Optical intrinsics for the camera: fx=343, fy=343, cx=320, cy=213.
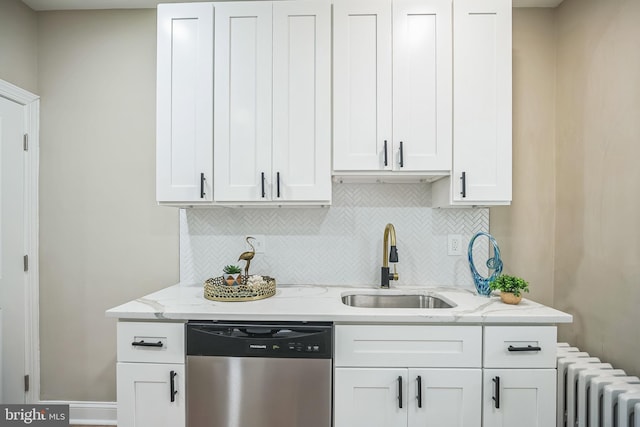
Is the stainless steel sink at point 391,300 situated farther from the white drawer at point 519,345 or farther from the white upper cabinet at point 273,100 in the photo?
the white upper cabinet at point 273,100

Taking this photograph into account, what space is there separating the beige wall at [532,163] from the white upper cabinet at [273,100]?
1.26 metres

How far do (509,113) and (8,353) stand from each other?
3316 mm

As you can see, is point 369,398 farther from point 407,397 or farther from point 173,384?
point 173,384

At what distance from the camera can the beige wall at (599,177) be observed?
5.41ft

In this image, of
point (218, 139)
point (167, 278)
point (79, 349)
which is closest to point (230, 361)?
point (167, 278)

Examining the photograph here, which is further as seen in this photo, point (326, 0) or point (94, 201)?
point (94, 201)

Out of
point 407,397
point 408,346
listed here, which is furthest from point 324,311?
point 407,397

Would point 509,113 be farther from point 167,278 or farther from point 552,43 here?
point 167,278

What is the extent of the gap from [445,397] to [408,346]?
282 mm

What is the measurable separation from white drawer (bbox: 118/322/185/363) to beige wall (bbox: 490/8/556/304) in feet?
6.41

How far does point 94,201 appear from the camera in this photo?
2324 millimetres

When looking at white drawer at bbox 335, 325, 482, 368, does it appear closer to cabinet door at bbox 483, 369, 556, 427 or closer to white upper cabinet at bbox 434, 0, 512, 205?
cabinet door at bbox 483, 369, 556, 427

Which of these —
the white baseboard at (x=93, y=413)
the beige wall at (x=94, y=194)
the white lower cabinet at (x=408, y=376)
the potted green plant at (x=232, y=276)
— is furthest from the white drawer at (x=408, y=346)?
the white baseboard at (x=93, y=413)

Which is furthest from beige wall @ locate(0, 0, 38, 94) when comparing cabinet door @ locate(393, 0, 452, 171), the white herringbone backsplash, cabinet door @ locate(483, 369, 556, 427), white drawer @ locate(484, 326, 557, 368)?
cabinet door @ locate(483, 369, 556, 427)
